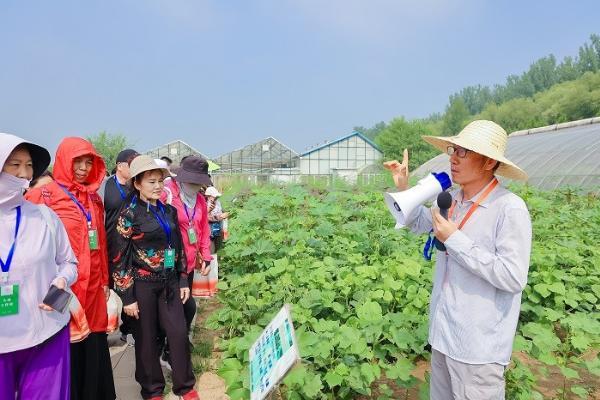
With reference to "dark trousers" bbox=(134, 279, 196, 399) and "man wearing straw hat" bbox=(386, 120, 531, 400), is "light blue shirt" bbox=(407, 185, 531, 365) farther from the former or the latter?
"dark trousers" bbox=(134, 279, 196, 399)

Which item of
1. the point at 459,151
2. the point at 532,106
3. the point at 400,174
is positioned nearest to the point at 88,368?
the point at 400,174

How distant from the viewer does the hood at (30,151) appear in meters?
1.85

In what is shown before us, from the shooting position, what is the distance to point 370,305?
11.0 ft

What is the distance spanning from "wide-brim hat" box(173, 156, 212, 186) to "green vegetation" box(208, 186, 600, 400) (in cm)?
120

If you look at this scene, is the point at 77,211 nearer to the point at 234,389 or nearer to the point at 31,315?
the point at 31,315

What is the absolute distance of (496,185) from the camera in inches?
71.7

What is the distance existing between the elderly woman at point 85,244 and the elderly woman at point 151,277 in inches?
6.3

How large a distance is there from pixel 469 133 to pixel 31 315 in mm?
2008

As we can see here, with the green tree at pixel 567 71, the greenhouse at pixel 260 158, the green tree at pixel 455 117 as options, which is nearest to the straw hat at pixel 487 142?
the greenhouse at pixel 260 158

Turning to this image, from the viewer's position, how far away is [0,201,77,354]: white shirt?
186 centimetres

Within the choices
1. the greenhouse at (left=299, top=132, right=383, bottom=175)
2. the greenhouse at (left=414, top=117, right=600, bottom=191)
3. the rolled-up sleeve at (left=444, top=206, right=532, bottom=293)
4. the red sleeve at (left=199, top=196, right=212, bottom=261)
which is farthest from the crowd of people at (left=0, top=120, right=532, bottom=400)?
the greenhouse at (left=299, top=132, right=383, bottom=175)

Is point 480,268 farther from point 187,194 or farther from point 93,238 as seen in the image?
point 187,194

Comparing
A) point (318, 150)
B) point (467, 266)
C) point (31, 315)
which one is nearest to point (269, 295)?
point (31, 315)

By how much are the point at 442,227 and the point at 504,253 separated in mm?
240
